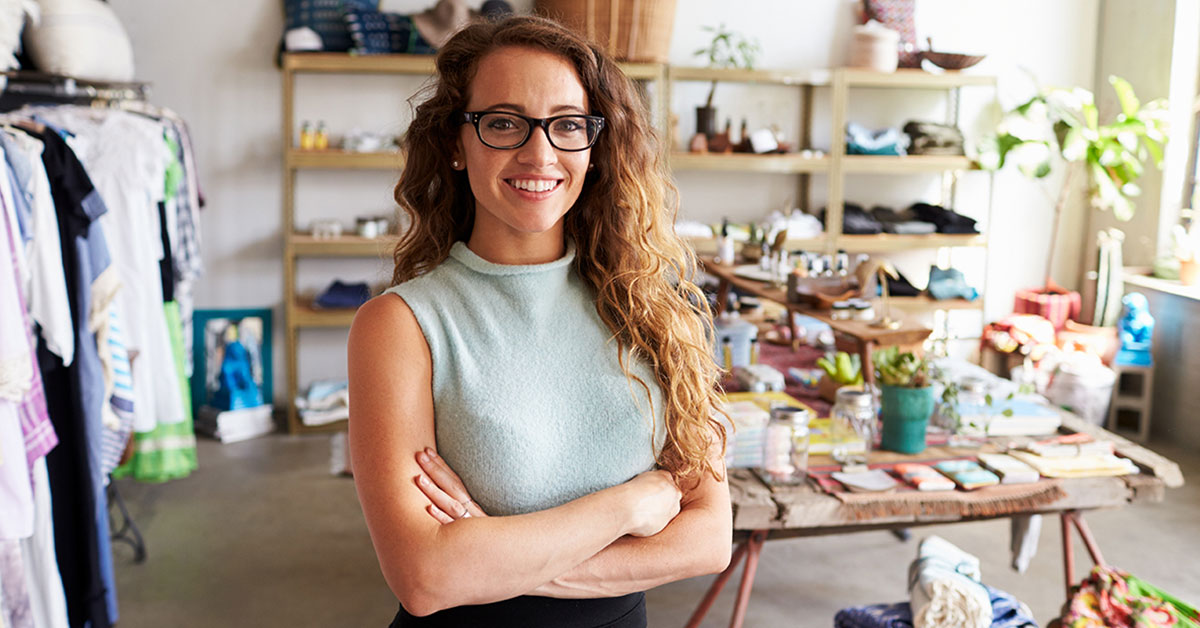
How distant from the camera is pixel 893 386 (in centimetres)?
271

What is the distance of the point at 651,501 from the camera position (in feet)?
4.59

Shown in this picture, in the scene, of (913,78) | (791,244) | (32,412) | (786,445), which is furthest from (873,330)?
(913,78)

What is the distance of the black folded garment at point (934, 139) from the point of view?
5953 mm

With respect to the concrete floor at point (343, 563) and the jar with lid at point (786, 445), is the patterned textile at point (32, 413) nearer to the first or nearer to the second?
the concrete floor at point (343, 563)

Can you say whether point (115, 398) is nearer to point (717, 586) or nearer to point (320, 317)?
point (717, 586)

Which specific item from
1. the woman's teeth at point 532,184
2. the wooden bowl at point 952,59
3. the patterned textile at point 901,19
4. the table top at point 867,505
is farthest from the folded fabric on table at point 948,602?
the patterned textile at point 901,19

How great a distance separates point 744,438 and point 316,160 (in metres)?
3.67

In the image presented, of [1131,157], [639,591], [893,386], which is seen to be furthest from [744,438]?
[1131,157]

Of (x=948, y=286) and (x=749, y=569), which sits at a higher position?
(x=948, y=286)

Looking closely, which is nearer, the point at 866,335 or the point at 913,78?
the point at 866,335

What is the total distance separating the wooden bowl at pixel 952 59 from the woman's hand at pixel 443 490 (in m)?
5.41

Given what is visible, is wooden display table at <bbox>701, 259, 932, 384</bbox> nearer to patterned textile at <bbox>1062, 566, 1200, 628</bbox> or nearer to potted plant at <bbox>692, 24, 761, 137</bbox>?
patterned textile at <bbox>1062, 566, 1200, 628</bbox>

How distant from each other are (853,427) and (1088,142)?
386 cm

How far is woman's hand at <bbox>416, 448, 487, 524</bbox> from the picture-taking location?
4.22 feet
